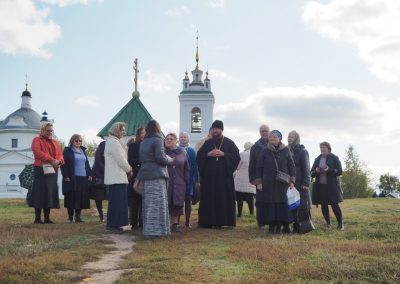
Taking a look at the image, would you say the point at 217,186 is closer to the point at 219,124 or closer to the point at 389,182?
the point at 219,124

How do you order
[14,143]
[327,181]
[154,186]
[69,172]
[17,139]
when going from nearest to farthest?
[154,186]
[327,181]
[69,172]
[17,139]
[14,143]

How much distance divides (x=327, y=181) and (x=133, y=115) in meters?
15.6

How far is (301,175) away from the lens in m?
10.1

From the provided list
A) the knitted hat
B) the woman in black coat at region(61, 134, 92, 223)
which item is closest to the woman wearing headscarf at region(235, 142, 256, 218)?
the knitted hat

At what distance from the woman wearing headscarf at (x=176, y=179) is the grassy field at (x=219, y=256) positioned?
18.4 inches

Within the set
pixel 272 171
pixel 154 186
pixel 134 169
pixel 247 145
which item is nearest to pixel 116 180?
pixel 134 169

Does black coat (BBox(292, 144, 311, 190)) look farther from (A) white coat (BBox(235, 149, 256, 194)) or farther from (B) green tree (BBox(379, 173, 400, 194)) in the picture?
(B) green tree (BBox(379, 173, 400, 194))

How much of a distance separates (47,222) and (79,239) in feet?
10.0

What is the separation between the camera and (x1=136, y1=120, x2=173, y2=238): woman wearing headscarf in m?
8.45

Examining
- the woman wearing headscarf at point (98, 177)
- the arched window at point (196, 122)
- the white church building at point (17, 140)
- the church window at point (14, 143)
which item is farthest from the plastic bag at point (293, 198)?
the church window at point (14, 143)

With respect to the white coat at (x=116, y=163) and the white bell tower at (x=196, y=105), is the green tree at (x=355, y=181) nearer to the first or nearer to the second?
the white bell tower at (x=196, y=105)

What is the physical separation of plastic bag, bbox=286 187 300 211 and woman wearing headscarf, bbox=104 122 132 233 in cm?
298

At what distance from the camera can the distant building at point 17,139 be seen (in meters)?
62.5

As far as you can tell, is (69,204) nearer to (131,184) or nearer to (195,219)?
(131,184)
